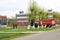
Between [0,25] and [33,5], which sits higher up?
[33,5]

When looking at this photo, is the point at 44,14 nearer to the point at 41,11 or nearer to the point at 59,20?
the point at 41,11

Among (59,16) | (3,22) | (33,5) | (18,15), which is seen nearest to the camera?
(3,22)

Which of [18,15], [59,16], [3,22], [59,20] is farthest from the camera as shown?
[18,15]

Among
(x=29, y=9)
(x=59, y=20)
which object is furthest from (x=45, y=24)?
(x=59, y=20)

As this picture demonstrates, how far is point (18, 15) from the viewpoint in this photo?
14888 centimetres

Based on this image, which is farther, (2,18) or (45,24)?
(45,24)

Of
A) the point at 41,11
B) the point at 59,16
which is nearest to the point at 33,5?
the point at 41,11

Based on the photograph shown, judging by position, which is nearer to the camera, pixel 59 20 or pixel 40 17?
pixel 40 17

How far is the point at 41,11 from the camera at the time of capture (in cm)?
7612

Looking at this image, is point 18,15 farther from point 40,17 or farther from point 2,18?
point 2,18

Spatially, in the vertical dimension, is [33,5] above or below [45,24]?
above

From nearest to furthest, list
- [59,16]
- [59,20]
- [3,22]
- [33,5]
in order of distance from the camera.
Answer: [3,22] → [33,5] → [59,16] → [59,20]

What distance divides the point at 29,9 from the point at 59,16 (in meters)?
71.3

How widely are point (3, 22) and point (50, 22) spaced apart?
44.5ft
